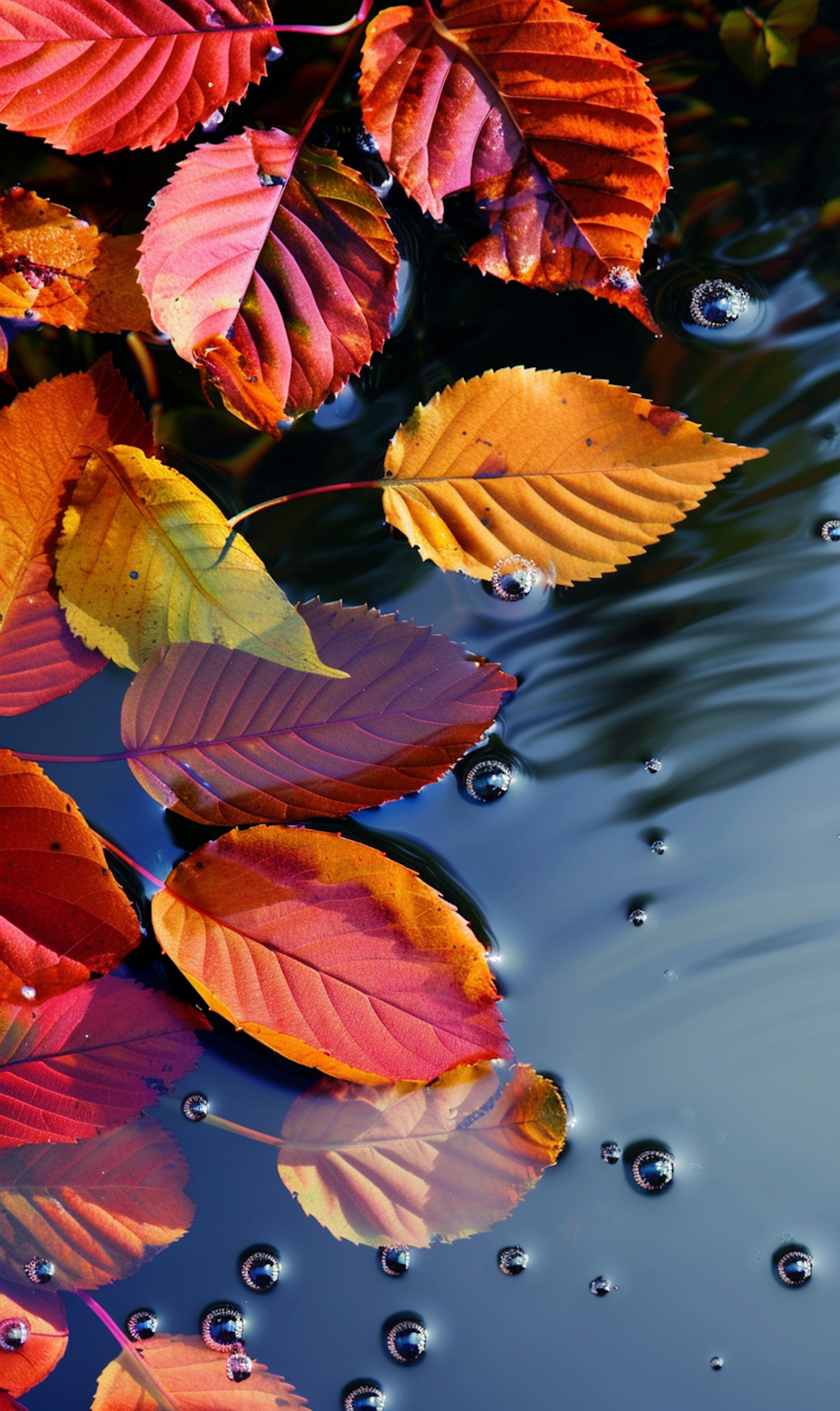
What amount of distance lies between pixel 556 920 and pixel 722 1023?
0.17m

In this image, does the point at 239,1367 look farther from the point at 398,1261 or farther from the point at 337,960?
the point at 337,960

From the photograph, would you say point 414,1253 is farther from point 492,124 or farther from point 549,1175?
point 492,124

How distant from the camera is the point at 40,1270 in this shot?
0.86 metres

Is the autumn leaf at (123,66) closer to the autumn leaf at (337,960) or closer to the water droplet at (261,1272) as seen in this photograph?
the autumn leaf at (337,960)

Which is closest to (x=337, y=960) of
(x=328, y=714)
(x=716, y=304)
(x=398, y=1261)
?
(x=328, y=714)

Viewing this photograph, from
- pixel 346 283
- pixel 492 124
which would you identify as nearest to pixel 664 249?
pixel 492 124

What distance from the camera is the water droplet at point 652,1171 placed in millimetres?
885

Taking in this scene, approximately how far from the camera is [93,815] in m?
0.91

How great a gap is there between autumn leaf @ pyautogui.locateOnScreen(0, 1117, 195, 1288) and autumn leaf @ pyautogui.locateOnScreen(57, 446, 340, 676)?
42cm

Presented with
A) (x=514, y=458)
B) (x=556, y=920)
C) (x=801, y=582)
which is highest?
(x=514, y=458)

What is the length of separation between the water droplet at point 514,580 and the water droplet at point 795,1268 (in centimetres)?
61

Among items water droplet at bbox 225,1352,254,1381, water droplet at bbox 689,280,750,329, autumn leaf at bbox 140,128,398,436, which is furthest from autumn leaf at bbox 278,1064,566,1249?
water droplet at bbox 689,280,750,329

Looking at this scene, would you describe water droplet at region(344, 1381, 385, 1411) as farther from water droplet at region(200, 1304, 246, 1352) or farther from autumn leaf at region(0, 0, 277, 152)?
autumn leaf at region(0, 0, 277, 152)

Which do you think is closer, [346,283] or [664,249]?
[346,283]
